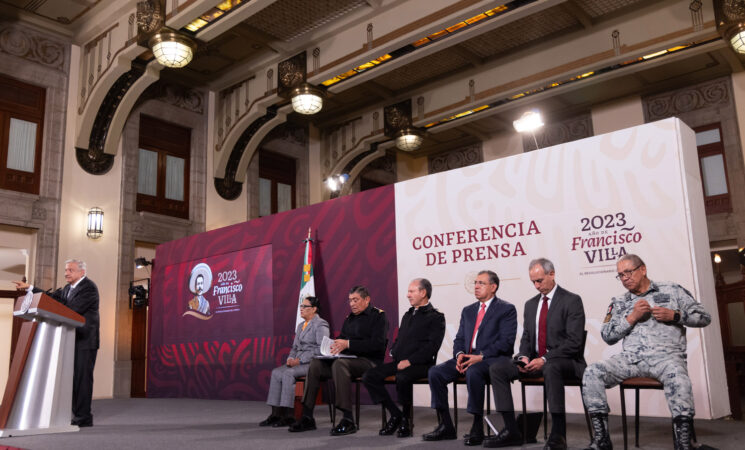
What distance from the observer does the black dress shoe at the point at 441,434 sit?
157 inches

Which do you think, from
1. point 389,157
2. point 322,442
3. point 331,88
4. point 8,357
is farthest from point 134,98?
point 322,442

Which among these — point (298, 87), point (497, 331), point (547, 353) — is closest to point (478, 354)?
point (497, 331)

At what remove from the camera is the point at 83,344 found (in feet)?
16.9

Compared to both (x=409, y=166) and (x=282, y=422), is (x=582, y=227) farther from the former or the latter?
(x=409, y=166)

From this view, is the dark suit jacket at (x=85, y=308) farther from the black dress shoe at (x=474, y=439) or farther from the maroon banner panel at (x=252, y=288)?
the black dress shoe at (x=474, y=439)

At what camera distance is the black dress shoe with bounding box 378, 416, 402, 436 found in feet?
14.3

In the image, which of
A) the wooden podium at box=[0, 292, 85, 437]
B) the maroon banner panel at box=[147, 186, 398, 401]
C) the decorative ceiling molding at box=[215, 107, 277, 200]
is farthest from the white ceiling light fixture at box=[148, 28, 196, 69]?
the wooden podium at box=[0, 292, 85, 437]

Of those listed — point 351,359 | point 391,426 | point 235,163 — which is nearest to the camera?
point 391,426

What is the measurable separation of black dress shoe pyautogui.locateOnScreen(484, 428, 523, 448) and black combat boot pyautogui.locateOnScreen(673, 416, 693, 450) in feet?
3.07

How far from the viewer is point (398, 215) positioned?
6.46 metres

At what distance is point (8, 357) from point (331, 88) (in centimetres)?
601

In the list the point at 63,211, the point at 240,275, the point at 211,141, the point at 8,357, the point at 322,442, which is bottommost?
the point at 322,442

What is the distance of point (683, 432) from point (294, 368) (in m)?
2.99

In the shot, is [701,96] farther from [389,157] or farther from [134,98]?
[134,98]
